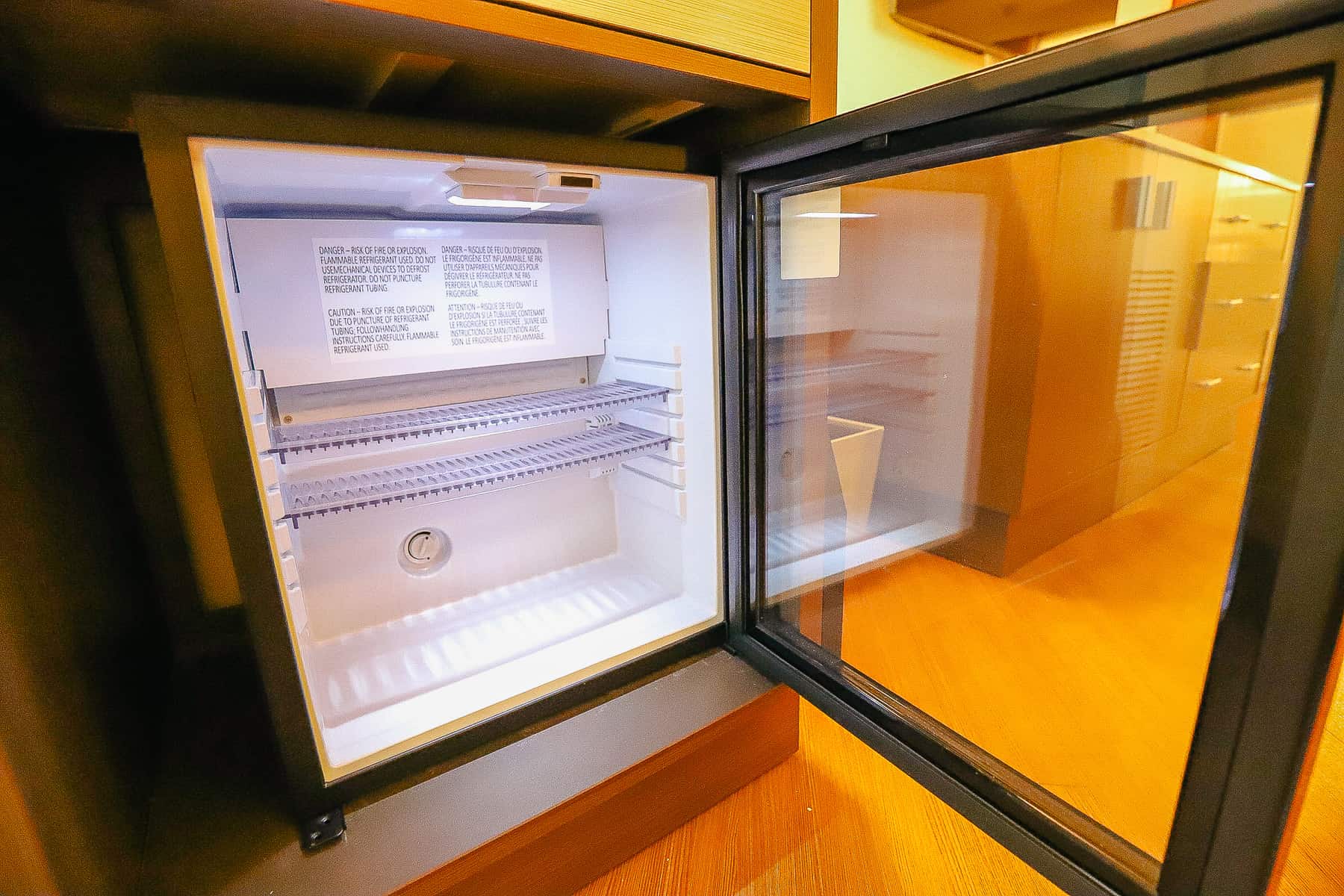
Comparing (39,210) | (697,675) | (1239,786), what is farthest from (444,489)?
(1239,786)

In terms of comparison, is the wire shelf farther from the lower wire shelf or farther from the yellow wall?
the yellow wall

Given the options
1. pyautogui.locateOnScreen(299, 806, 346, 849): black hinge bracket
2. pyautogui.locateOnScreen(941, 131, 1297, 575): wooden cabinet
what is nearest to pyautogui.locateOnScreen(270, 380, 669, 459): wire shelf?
pyautogui.locateOnScreen(299, 806, 346, 849): black hinge bracket

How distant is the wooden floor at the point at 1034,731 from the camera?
81cm

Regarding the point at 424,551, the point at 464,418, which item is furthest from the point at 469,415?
the point at 424,551

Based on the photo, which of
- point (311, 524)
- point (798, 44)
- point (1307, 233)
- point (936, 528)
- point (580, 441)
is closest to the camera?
point (1307, 233)

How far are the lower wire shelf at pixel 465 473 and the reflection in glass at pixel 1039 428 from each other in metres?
0.32

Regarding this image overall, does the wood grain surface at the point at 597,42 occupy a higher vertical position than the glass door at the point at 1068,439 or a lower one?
higher

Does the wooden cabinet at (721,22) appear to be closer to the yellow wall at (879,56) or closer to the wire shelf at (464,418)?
the yellow wall at (879,56)

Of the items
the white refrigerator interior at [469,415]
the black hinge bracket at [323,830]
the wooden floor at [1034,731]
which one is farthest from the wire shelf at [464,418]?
the wooden floor at [1034,731]

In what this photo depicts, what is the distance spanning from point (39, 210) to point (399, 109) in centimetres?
50

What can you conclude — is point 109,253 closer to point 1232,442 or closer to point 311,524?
point 311,524

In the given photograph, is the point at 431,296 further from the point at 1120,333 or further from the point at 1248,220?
the point at 1120,333

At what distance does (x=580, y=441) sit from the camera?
1223mm

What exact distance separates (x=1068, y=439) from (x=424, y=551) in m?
1.37
